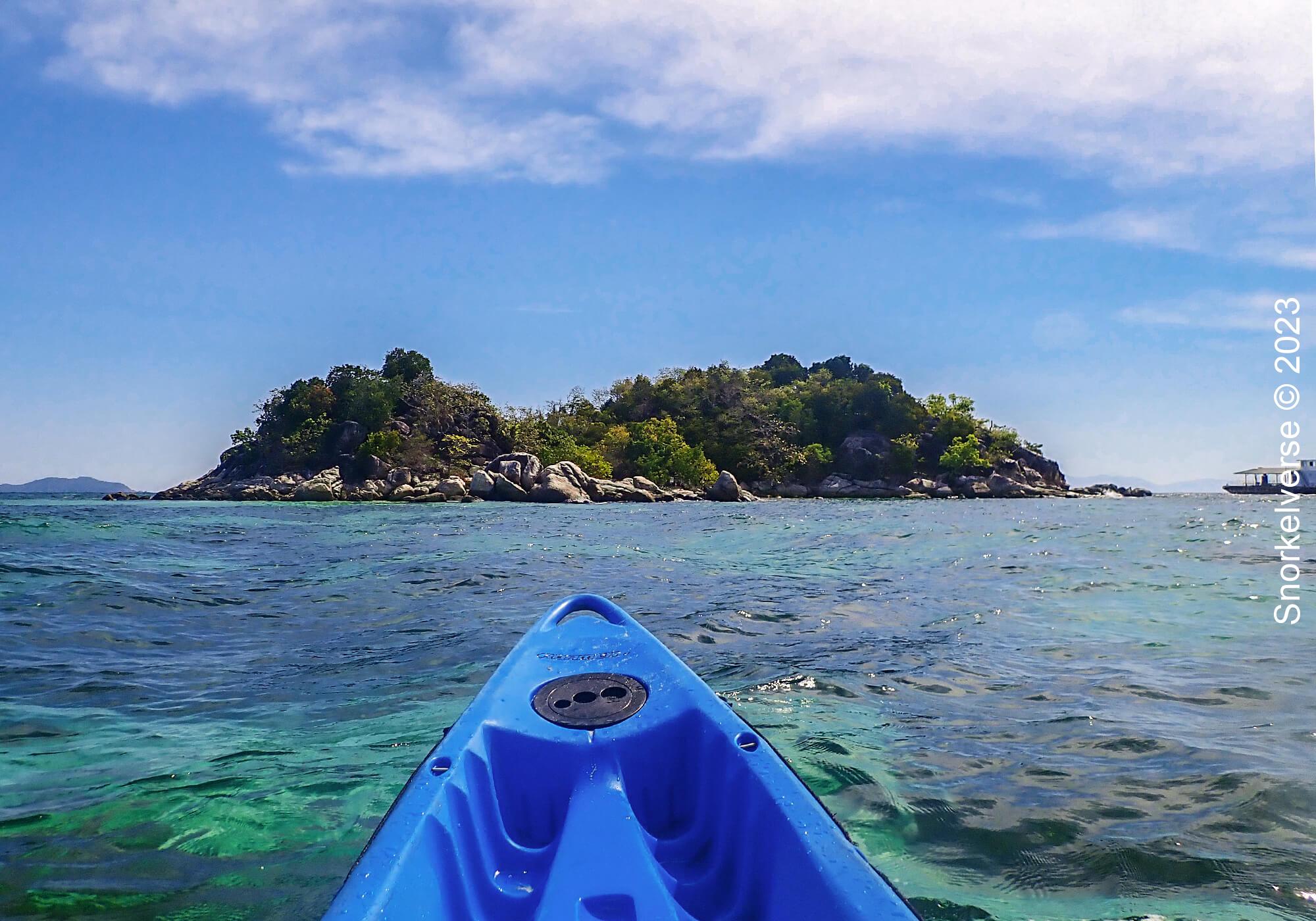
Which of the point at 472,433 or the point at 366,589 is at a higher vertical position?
the point at 472,433

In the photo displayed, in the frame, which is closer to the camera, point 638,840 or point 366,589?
point 638,840

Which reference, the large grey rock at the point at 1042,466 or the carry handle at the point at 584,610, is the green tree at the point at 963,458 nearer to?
the large grey rock at the point at 1042,466

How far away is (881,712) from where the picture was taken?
3.70m

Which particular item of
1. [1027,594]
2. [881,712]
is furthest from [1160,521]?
[881,712]

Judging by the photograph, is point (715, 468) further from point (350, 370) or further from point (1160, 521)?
point (1160, 521)

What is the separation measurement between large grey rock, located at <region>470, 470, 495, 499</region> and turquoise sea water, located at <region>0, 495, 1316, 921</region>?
24435mm

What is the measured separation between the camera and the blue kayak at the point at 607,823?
1.50 metres

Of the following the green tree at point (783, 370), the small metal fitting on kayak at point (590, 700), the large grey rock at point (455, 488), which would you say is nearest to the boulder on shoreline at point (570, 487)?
the large grey rock at point (455, 488)

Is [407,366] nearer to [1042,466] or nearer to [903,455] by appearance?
[903,455]

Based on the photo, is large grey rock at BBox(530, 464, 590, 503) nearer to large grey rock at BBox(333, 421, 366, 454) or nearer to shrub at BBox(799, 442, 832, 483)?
large grey rock at BBox(333, 421, 366, 454)

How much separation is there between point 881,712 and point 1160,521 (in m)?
19.7

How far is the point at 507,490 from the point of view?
33562mm

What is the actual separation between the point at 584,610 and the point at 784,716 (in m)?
1.17

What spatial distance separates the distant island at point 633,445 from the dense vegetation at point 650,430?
10cm
